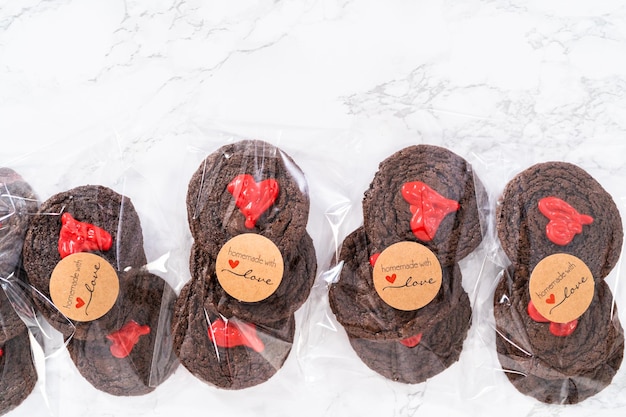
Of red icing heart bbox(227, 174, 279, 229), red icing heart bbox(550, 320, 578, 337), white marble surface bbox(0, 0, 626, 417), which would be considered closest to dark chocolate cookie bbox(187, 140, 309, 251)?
red icing heart bbox(227, 174, 279, 229)

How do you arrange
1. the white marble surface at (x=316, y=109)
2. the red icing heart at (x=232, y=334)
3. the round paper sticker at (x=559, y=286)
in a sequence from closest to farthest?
the round paper sticker at (x=559, y=286) < the red icing heart at (x=232, y=334) < the white marble surface at (x=316, y=109)

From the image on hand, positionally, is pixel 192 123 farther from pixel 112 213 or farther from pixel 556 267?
pixel 556 267

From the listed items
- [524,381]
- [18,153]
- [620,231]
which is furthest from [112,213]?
[620,231]

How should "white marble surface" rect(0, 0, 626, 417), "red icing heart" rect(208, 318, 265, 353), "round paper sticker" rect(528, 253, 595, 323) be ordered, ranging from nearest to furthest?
"round paper sticker" rect(528, 253, 595, 323), "red icing heart" rect(208, 318, 265, 353), "white marble surface" rect(0, 0, 626, 417)

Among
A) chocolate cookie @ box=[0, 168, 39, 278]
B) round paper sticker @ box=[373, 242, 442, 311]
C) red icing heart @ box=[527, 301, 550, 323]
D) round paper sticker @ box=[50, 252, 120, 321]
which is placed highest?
chocolate cookie @ box=[0, 168, 39, 278]

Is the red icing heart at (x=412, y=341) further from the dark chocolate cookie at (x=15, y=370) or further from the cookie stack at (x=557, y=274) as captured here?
the dark chocolate cookie at (x=15, y=370)

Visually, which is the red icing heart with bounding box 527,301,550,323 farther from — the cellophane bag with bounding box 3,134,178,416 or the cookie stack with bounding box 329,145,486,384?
the cellophane bag with bounding box 3,134,178,416

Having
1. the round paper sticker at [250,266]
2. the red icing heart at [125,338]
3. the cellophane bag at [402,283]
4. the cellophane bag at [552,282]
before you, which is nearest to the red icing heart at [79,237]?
the red icing heart at [125,338]
